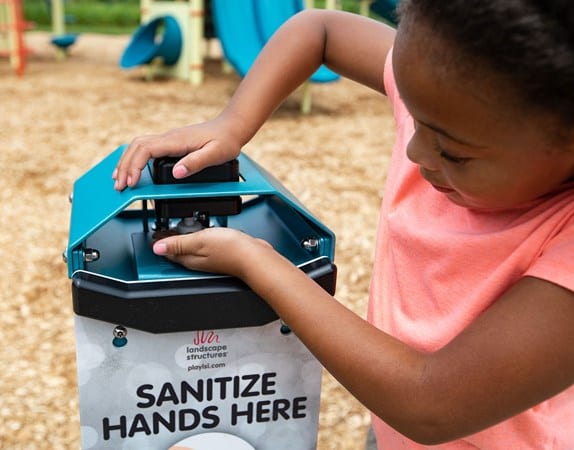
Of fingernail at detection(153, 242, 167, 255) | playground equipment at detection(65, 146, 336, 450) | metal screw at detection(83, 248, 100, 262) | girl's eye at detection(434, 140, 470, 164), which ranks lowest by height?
playground equipment at detection(65, 146, 336, 450)

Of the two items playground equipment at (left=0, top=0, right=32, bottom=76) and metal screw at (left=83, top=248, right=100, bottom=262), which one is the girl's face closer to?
metal screw at (left=83, top=248, right=100, bottom=262)

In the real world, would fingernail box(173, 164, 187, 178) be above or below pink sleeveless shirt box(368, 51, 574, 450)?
above

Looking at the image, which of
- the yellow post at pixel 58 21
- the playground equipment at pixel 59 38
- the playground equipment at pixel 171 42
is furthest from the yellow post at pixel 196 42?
the yellow post at pixel 58 21

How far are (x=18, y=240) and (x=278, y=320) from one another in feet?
4.99

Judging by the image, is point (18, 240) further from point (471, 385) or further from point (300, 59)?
point (471, 385)

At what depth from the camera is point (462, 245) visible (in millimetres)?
609

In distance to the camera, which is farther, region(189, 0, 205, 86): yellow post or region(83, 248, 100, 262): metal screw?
region(189, 0, 205, 86): yellow post

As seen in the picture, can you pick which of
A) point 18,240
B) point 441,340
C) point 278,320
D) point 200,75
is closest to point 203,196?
point 278,320

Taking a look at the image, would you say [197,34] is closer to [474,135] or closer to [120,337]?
[120,337]

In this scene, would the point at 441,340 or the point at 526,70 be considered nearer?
the point at 526,70

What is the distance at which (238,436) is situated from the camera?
72 cm

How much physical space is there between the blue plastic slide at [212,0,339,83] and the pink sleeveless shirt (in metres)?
3.18

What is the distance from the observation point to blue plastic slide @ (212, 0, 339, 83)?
3.82 m

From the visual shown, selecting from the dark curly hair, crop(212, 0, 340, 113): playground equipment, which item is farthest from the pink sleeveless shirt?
crop(212, 0, 340, 113): playground equipment
